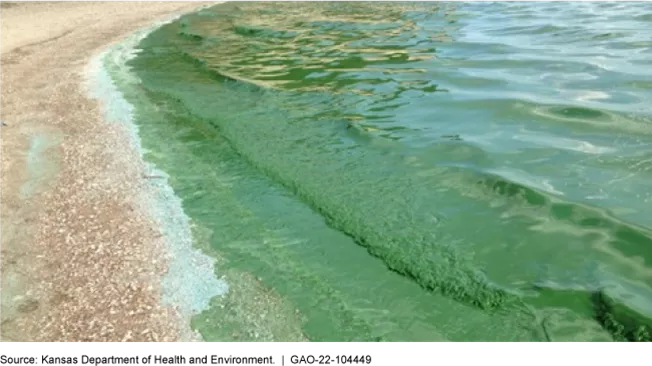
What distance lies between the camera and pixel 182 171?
28.7 feet

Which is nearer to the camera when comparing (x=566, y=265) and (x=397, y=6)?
(x=566, y=265)

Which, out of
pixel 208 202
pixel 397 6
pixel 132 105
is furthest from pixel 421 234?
pixel 397 6

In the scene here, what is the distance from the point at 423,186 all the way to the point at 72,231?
448 centimetres

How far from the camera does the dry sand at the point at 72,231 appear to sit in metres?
5.18

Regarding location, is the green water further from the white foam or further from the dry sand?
the dry sand

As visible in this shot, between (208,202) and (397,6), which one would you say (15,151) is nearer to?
(208,202)

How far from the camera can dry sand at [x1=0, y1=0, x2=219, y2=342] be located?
5.18 metres

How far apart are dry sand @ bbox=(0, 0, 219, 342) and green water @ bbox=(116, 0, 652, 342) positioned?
0.63 metres

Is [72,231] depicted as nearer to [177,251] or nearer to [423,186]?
[177,251]

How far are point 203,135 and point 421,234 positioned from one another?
5.22 m

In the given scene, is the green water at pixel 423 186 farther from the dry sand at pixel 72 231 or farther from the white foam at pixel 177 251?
the dry sand at pixel 72 231

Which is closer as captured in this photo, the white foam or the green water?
the green water

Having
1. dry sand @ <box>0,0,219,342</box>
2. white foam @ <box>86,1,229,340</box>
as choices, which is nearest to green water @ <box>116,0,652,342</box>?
white foam @ <box>86,1,229,340</box>

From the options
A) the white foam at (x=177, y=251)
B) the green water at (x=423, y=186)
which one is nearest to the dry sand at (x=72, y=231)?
the white foam at (x=177, y=251)
